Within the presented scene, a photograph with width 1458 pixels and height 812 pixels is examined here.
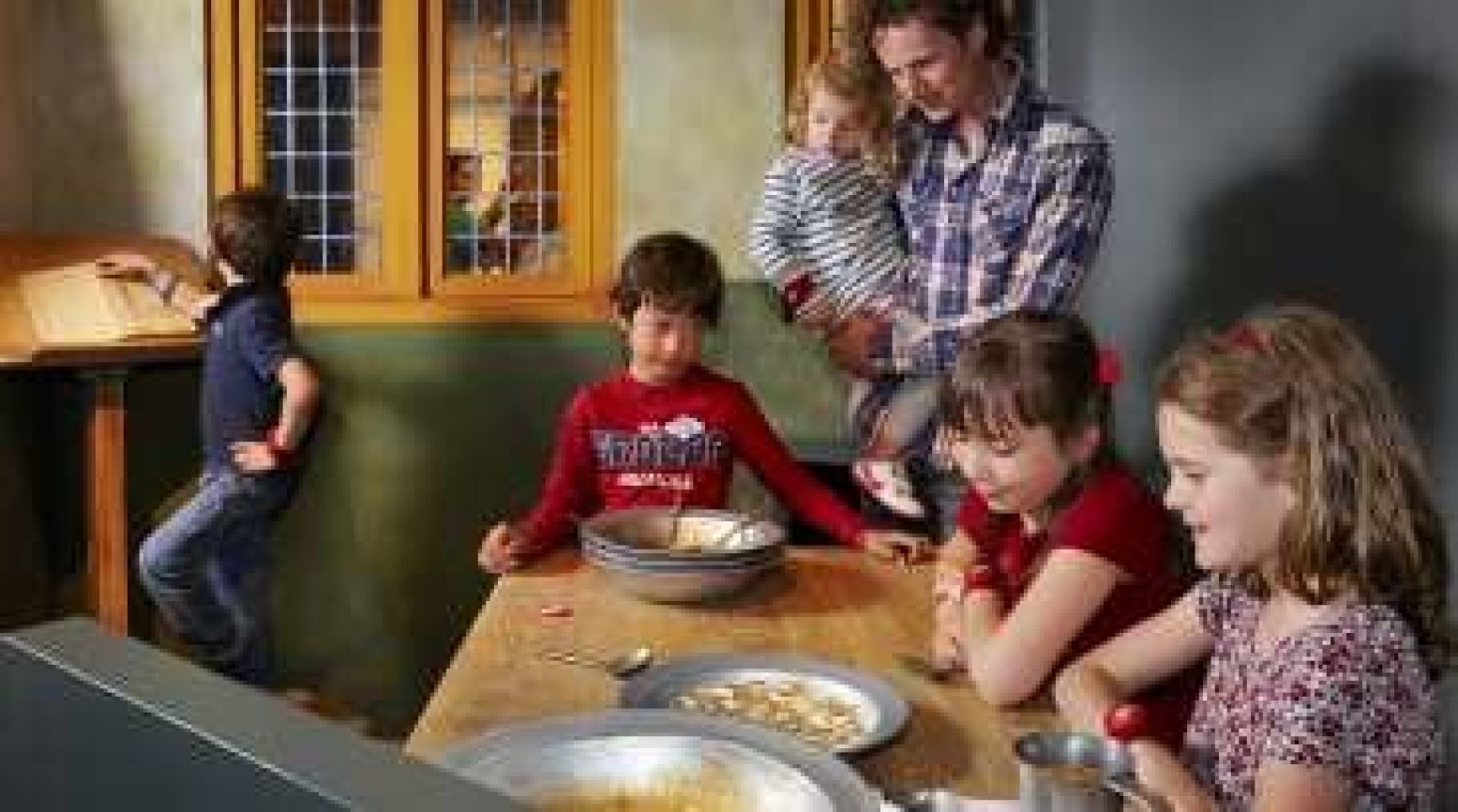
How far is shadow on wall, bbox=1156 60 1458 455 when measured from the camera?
220cm

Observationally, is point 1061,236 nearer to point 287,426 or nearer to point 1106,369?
point 1106,369

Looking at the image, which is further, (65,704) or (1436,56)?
(1436,56)

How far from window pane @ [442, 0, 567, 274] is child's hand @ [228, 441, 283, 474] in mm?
771

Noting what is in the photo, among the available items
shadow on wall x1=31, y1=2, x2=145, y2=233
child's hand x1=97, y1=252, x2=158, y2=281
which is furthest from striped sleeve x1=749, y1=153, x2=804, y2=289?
shadow on wall x1=31, y1=2, x2=145, y2=233

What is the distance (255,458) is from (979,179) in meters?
1.81

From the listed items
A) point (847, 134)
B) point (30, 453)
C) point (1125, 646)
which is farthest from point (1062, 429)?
point (30, 453)

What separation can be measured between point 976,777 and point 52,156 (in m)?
3.27

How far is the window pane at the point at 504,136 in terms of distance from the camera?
406 centimetres

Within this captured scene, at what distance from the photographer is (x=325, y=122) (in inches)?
160

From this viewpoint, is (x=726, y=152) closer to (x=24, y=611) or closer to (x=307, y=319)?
(x=307, y=319)

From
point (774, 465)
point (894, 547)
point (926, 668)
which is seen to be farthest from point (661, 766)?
point (774, 465)

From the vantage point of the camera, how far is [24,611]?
13.0 feet

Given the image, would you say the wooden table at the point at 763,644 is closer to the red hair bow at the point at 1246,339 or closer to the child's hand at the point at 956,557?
the child's hand at the point at 956,557


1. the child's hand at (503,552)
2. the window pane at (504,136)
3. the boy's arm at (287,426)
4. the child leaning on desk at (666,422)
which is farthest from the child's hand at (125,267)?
the child's hand at (503,552)
